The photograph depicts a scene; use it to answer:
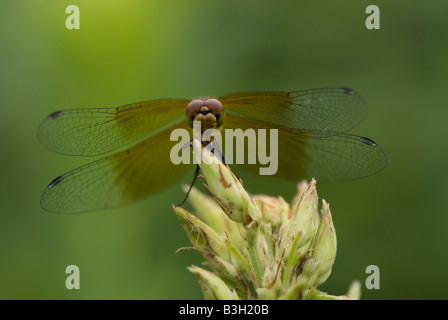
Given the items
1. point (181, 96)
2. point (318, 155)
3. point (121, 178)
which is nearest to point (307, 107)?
point (318, 155)

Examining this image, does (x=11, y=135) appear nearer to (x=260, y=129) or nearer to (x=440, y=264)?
(x=260, y=129)

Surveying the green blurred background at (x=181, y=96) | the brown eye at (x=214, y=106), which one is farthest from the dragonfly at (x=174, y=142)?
the green blurred background at (x=181, y=96)

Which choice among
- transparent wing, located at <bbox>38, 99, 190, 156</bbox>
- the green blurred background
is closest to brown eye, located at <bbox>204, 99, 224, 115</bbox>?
transparent wing, located at <bbox>38, 99, 190, 156</bbox>

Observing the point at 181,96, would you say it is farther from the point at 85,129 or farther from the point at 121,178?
the point at 85,129

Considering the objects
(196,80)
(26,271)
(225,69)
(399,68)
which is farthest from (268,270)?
(399,68)

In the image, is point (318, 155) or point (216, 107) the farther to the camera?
point (318, 155)

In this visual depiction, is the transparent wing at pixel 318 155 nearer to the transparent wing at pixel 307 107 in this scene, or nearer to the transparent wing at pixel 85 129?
the transparent wing at pixel 307 107

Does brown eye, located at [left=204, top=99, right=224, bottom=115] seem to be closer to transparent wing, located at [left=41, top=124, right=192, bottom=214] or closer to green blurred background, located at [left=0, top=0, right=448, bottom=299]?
transparent wing, located at [left=41, top=124, right=192, bottom=214]
